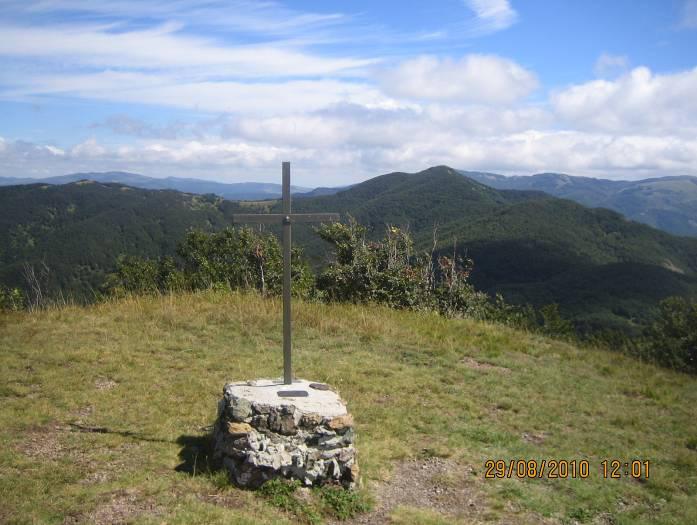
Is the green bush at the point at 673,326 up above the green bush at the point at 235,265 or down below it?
below

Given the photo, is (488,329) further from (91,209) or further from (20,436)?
(91,209)

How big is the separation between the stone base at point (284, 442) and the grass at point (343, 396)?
20cm

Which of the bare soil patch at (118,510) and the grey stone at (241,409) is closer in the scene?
the bare soil patch at (118,510)

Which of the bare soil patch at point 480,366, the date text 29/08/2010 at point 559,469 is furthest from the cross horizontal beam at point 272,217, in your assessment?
the bare soil patch at point 480,366

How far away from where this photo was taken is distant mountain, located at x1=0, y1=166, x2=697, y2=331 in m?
98.1

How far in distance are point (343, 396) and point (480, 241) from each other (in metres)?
130

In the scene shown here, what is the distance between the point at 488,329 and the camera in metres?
10.9

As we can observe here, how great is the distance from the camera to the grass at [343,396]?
180 inches

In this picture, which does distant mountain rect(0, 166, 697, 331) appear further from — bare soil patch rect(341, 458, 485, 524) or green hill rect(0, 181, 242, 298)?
bare soil patch rect(341, 458, 485, 524)

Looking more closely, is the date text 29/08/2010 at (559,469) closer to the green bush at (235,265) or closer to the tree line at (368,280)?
the tree line at (368,280)

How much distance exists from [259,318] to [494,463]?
5551 mm

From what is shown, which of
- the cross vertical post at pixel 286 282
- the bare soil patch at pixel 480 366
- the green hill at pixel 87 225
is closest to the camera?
the cross vertical post at pixel 286 282

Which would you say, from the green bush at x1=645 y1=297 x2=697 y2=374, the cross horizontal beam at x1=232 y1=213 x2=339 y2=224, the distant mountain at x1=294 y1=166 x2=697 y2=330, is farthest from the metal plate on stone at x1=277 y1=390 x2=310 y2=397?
the distant mountain at x1=294 y1=166 x2=697 y2=330

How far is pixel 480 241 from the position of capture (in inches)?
5217
